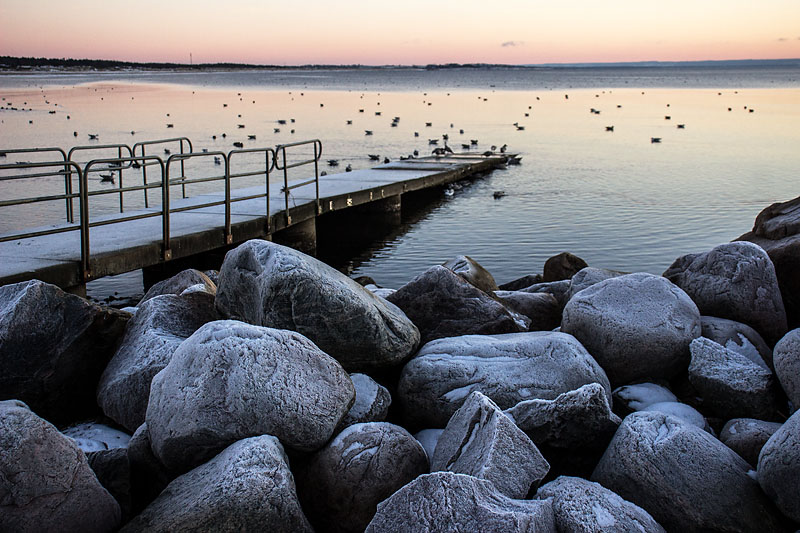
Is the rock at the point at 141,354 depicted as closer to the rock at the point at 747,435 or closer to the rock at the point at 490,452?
the rock at the point at 490,452

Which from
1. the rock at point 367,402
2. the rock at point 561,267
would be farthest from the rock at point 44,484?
the rock at point 561,267

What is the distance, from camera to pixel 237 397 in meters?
4.02

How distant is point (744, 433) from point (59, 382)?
4298 millimetres

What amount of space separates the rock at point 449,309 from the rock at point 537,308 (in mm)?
907

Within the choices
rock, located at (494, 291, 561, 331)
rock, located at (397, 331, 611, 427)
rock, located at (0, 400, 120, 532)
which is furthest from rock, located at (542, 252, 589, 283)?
rock, located at (0, 400, 120, 532)

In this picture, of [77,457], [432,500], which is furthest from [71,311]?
[432,500]

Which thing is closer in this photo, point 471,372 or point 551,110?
point 471,372

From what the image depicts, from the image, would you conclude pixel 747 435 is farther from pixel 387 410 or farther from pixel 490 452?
pixel 387 410

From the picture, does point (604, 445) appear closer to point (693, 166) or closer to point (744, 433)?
point (744, 433)

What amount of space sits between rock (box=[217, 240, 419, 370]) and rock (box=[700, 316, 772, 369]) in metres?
2.41

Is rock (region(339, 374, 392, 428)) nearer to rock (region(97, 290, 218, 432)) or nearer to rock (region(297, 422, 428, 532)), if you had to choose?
rock (region(297, 422, 428, 532))

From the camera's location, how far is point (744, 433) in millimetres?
4680

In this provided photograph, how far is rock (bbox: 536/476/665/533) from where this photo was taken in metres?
3.58

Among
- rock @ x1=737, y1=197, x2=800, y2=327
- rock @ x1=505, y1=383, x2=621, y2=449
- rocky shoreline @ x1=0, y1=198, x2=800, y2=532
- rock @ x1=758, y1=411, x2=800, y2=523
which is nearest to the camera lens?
rocky shoreline @ x1=0, y1=198, x2=800, y2=532
